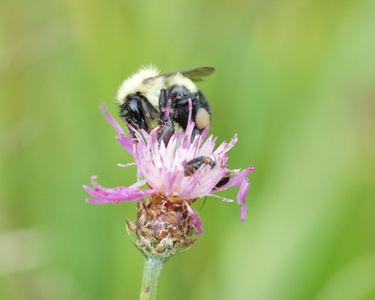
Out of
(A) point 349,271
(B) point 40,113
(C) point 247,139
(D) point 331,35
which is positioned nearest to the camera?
(A) point 349,271

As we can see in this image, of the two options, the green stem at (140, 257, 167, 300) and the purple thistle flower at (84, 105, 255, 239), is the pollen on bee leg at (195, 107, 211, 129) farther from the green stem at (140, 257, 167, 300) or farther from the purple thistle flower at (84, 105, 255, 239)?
the green stem at (140, 257, 167, 300)

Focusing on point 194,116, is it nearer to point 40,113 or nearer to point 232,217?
point 232,217

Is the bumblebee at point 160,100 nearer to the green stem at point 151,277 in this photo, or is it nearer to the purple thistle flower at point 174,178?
A: the purple thistle flower at point 174,178

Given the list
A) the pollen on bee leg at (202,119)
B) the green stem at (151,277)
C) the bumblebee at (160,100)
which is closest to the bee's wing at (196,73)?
the bumblebee at (160,100)

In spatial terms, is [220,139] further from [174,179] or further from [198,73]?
[174,179]

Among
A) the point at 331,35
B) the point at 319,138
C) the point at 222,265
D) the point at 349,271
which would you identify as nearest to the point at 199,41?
the point at 331,35

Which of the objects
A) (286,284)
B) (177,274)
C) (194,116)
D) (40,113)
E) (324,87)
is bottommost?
(177,274)
